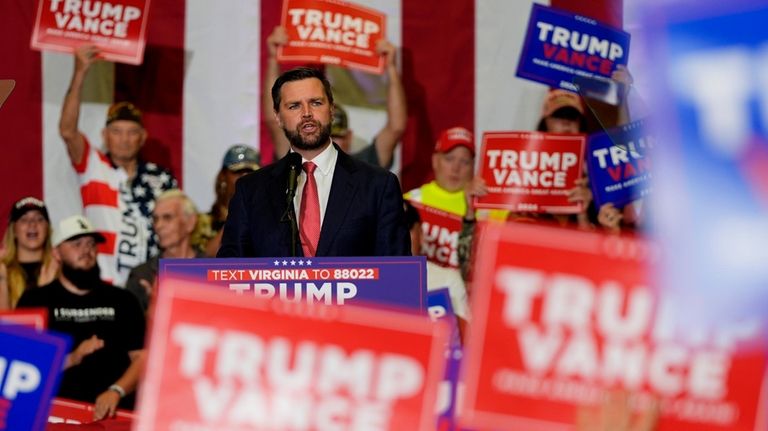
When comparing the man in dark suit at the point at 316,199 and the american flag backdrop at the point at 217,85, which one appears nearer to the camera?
the man in dark suit at the point at 316,199

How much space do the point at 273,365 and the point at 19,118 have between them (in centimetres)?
459

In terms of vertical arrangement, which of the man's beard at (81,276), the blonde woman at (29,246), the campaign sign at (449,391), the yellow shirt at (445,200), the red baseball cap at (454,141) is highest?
the red baseball cap at (454,141)

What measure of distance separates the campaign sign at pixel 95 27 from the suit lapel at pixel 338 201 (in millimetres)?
2570

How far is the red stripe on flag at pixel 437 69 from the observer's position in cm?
664

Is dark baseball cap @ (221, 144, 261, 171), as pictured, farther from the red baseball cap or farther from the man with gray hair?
the red baseball cap

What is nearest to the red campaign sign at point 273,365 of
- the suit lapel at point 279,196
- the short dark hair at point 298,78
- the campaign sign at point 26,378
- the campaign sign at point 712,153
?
the campaign sign at point 26,378

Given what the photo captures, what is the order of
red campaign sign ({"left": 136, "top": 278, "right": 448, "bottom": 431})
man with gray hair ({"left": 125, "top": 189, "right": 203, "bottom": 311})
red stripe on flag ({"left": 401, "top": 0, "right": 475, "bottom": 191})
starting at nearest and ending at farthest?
red campaign sign ({"left": 136, "top": 278, "right": 448, "bottom": 431}) → man with gray hair ({"left": 125, "top": 189, "right": 203, "bottom": 311}) → red stripe on flag ({"left": 401, "top": 0, "right": 475, "bottom": 191})

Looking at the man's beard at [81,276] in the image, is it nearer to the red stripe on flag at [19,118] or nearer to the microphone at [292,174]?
the red stripe on flag at [19,118]

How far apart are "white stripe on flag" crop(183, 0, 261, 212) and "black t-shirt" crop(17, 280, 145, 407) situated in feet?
4.42

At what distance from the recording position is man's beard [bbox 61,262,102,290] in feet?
16.8

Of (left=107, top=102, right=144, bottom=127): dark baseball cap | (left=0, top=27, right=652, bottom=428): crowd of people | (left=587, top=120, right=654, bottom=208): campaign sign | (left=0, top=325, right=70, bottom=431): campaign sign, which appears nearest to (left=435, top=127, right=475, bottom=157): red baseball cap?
(left=0, top=27, right=652, bottom=428): crowd of people

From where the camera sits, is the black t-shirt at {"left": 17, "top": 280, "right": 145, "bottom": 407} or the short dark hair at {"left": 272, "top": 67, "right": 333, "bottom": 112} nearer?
the short dark hair at {"left": 272, "top": 67, "right": 333, "bottom": 112}

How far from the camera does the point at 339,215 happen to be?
3283 millimetres

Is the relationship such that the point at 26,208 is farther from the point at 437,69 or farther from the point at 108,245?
Answer: the point at 437,69
